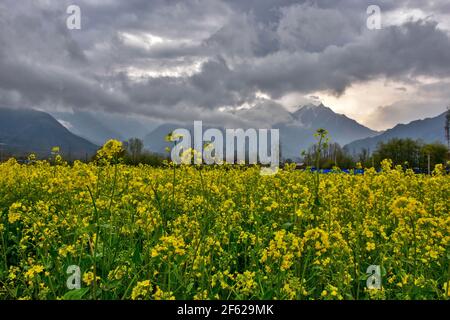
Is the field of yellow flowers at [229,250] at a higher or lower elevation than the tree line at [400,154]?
lower

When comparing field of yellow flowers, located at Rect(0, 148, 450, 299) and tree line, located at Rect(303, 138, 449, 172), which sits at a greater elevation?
tree line, located at Rect(303, 138, 449, 172)

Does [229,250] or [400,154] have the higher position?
[400,154]

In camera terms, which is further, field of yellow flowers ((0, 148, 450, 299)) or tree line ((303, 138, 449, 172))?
tree line ((303, 138, 449, 172))

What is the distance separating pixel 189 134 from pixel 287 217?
7.73ft

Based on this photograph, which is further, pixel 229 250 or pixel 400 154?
pixel 400 154

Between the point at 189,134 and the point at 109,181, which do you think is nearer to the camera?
the point at 189,134

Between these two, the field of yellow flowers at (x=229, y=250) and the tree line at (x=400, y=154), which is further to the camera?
the tree line at (x=400, y=154)

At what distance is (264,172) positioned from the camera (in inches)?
305

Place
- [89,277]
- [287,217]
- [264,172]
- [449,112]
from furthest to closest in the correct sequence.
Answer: [449,112] < [264,172] < [287,217] < [89,277]

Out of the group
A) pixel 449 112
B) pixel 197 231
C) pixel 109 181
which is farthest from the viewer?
pixel 449 112
